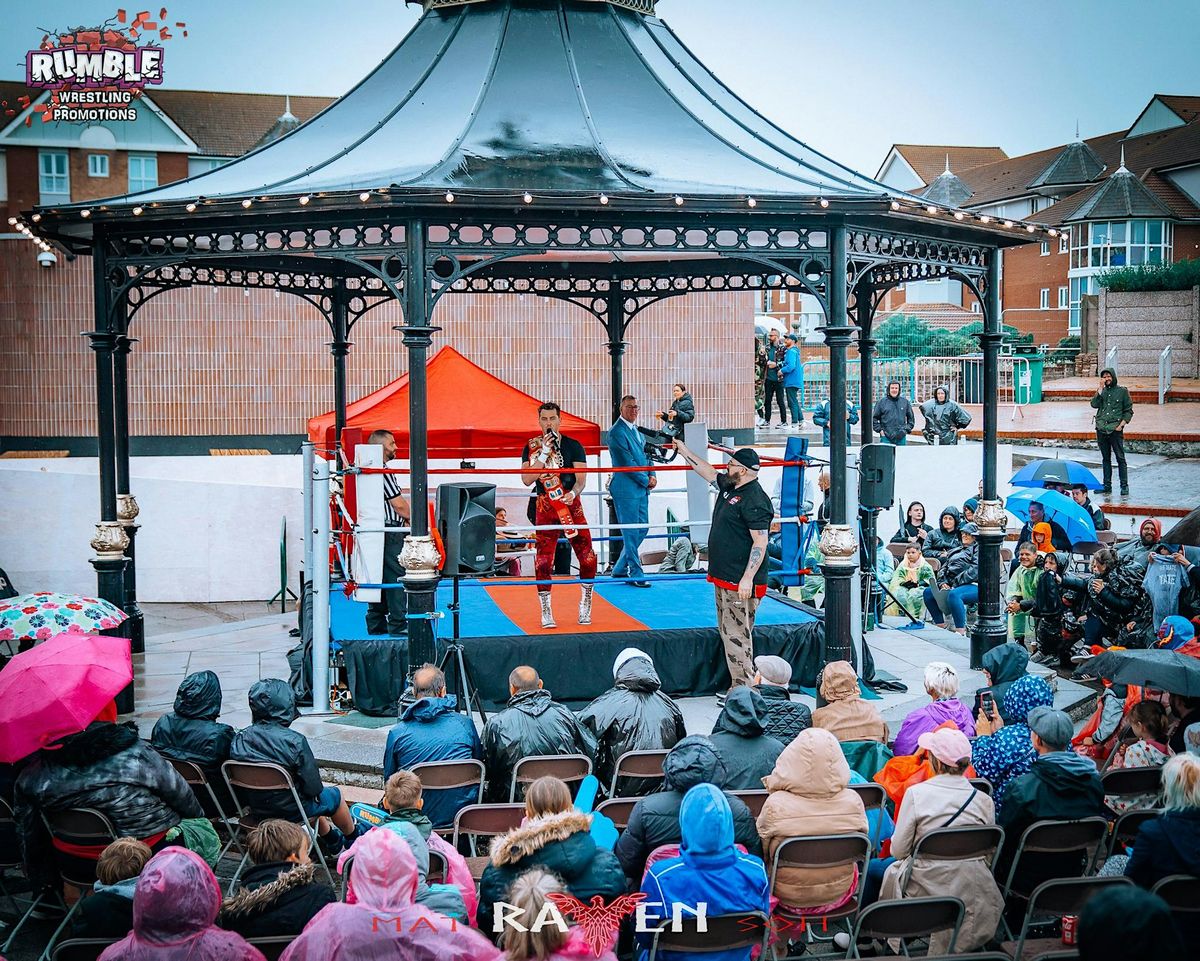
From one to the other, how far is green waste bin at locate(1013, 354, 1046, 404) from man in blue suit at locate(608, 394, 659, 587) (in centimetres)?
1959

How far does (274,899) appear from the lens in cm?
430

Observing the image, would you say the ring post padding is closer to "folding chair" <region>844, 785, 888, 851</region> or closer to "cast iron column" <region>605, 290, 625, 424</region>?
"cast iron column" <region>605, 290, 625, 424</region>

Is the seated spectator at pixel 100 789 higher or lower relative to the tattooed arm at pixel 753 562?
lower

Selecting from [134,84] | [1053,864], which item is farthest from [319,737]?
[134,84]

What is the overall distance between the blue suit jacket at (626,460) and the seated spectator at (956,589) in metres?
3.87

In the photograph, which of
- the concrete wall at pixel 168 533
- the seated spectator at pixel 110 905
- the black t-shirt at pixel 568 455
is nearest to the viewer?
the seated spectator at pixel 110 905

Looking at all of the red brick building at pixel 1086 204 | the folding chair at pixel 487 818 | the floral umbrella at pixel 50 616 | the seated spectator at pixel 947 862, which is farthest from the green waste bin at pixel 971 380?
the folding chair at pixel 487 818

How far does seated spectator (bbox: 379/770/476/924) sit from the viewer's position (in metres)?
4.44

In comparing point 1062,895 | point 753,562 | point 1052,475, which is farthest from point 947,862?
point 1052,475

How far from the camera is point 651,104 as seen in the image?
10930 millimetres

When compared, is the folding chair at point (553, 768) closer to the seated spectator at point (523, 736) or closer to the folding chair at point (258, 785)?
the seated spectator at point (523, 736)

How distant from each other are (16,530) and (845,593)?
12.7 m

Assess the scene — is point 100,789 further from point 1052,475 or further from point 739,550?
point 1052,475

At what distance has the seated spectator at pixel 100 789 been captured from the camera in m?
5.66
